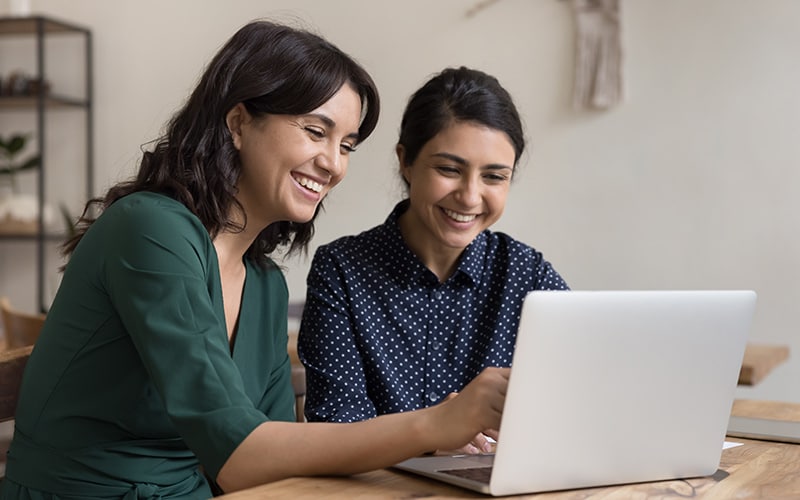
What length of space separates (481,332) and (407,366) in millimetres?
157

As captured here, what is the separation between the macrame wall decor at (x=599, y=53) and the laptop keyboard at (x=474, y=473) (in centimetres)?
250

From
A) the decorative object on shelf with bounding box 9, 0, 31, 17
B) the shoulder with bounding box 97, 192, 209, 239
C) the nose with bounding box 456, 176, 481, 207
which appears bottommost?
the shoulder with bounding box 97, 192, 209, 239

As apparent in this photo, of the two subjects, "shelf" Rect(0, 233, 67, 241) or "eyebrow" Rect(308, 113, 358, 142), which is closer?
"eyebrow" Rect(308, 113, 358, 142)

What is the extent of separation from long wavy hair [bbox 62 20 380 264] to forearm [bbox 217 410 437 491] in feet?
1.41

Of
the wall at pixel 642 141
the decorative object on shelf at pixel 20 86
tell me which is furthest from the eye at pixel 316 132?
the decorative object on shelf at pixel 20 86

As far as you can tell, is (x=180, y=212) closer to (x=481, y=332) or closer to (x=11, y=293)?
(x=481, y=332)

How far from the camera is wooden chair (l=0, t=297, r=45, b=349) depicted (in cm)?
228

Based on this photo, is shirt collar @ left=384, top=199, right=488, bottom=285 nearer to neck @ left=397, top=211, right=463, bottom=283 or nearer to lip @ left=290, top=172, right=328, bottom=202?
neck @ left=397, top=211, right=463, bottom=283

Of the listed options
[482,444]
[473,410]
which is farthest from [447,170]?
[473,410]

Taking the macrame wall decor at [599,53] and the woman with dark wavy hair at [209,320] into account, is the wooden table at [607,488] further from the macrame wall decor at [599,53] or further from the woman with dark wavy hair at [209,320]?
the macrame wall decor at [599,53]

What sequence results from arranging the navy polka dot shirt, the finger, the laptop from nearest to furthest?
the laptop → the finger → the navy polka dot shirt

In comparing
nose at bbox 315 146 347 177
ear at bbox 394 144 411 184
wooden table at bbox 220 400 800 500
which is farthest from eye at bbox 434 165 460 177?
wooden table at bbox 220 400 800 500

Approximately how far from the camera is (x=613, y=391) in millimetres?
974

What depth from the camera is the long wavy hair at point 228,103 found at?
1344 millimetres
